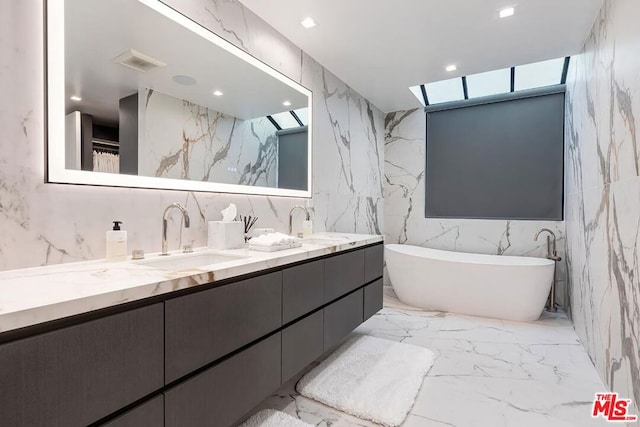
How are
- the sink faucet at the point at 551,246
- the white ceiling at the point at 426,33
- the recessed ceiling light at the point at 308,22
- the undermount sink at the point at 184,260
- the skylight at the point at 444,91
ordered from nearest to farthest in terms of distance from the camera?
1. the undermount sink at the point at 184,260
2. the white ceiling at the point at 426,33
3. the recessed ceiling light at the point at 308,22
4. the sink faucet at the point at 551,246
5. the skylight at the point at 444,91

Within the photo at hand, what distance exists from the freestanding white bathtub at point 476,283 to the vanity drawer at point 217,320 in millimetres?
2449

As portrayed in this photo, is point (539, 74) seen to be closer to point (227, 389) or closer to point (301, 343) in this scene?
point (301, 343)

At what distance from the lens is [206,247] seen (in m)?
1.94

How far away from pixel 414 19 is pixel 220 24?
1.39 meters

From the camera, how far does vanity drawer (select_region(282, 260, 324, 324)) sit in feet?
5.43

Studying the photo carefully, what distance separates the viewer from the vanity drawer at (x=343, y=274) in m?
2.05

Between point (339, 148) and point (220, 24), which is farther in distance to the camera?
point (339, 148)

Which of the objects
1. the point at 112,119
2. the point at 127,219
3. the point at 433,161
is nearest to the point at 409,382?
the point at 127,219

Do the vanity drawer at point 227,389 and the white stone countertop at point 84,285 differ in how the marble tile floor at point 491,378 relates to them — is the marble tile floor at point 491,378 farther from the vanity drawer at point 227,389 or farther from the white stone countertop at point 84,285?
the white stone countertop at point 84,285

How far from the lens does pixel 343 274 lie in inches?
87.7

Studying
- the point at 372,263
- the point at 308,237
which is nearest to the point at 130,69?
the point at 308,237

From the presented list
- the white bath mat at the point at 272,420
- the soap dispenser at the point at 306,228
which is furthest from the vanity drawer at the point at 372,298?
the white bath mat at the point at 272,420

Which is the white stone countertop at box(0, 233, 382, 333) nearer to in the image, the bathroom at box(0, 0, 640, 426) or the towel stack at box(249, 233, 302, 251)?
the bathroom at box(0, 0, 640, 426)

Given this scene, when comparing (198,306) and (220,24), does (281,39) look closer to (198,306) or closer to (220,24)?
(220,24)
